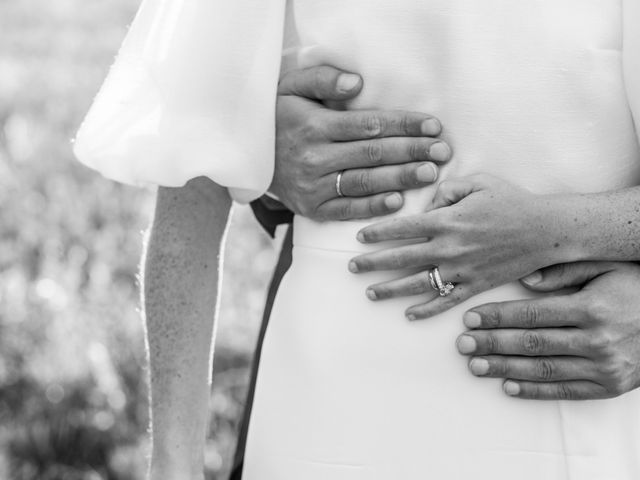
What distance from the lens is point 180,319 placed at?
1779 mm

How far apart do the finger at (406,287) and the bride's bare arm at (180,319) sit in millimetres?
390

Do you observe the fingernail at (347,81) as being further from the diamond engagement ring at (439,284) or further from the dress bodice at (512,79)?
the diamond engagement ring at (439,284)

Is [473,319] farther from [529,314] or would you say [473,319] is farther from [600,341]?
[600,341]

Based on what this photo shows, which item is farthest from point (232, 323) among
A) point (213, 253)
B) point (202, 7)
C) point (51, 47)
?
point (51, 47)

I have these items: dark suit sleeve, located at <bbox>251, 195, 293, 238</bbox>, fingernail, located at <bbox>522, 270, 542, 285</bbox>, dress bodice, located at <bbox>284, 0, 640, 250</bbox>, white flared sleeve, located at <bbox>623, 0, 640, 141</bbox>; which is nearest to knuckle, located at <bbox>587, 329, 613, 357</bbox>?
fingernail, located at <bbox>522, 270, 542, 285</bbox>

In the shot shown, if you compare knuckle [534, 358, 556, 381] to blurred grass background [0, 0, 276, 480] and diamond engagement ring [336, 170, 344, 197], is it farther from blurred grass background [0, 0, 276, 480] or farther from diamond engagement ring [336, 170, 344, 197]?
blurred grass background [0, 0, 276, 480]

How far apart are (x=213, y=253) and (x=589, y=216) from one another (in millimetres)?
697

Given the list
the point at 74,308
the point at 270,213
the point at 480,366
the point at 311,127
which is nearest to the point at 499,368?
the point at 480,366

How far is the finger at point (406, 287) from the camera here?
1550 mm

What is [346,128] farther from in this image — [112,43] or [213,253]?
[112,43]

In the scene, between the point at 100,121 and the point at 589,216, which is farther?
the point at 100,121

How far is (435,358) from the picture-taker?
1548 mm

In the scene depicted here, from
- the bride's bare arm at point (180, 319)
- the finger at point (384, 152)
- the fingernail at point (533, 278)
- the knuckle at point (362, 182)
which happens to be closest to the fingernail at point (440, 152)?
the finger at point (384, 152)

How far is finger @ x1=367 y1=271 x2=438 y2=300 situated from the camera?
155cm
